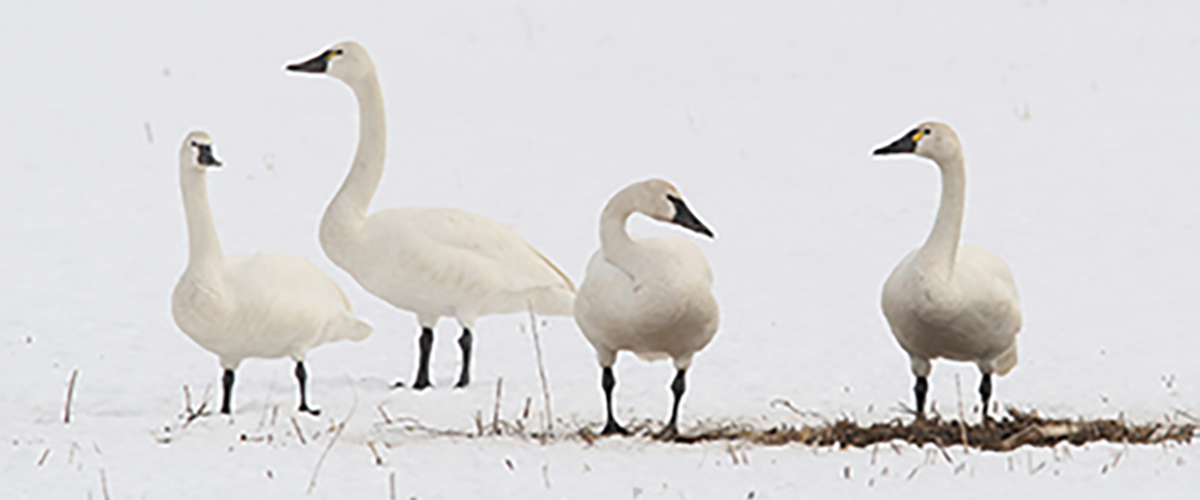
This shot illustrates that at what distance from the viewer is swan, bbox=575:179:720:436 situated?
7.52 metres

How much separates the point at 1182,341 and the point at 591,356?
3.75 meters

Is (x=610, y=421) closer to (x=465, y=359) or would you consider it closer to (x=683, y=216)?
(x=683, y=216)

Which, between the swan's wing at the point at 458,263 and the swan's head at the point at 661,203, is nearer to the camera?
the swan's head at the point at 661,203

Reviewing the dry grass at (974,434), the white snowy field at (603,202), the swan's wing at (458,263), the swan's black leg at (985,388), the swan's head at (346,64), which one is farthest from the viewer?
the swan's head at (346,64)

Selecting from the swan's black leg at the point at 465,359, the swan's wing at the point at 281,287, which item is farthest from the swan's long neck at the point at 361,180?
the swan's black leg at the point at 465,359

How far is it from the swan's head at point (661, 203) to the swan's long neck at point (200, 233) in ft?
6.85

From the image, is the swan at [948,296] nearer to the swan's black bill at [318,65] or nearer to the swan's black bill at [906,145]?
the swan's black bill at [906,145]

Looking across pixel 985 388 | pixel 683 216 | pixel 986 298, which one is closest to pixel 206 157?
pixel 683 216

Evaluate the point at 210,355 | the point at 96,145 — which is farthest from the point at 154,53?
the point at 210,355

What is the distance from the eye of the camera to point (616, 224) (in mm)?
7797

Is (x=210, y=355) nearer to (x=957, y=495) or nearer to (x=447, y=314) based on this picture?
(x=447, y=314)

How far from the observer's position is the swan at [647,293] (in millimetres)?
7520

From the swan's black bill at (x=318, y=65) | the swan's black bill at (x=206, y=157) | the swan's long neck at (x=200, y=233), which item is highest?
the swan's black bill at (x=318, y=65)

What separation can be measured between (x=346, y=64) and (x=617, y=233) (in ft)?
12.0
